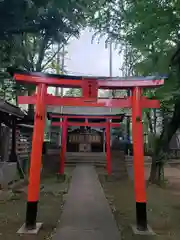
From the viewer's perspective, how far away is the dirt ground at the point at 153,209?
5961mm

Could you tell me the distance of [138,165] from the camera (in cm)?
630

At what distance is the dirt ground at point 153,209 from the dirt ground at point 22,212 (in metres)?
1.48

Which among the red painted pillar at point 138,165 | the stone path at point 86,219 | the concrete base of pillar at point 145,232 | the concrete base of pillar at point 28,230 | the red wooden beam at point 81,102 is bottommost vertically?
the concrete base of pillar at point 145,232

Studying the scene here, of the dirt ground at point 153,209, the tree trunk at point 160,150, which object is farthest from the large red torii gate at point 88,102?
the tree trunk at point 160,150

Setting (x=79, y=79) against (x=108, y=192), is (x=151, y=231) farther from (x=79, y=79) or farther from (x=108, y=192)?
(x=108, y=192)

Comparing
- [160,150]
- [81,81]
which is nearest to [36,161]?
[81,81]

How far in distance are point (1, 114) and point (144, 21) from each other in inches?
307

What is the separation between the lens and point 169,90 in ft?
18.6

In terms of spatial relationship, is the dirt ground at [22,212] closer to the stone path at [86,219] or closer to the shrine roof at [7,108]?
the stone path at [86,219]

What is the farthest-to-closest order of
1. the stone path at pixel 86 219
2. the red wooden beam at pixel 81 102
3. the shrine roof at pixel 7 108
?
the shrine roof at pixel 7 108 → the red wooden beam at pixel 81 102 → the stone path at pixel 86 219

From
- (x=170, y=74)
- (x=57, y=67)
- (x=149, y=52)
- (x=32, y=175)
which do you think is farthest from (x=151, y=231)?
(x=57, y=67)

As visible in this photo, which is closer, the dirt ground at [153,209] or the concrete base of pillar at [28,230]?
the concrete base of pillar at [28,230]

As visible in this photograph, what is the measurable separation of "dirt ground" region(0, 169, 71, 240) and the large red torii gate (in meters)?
0.49

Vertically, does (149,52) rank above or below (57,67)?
below
